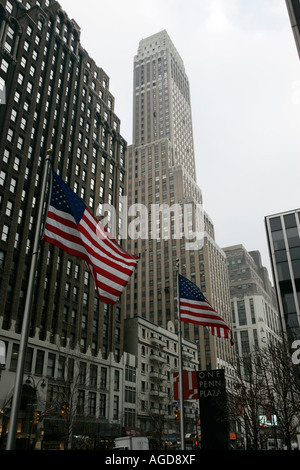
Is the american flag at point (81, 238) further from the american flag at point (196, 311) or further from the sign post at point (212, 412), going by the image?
the american flag at point (196, 311)

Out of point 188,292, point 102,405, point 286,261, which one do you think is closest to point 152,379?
point 102,405

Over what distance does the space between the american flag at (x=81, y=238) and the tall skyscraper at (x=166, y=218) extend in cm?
9102

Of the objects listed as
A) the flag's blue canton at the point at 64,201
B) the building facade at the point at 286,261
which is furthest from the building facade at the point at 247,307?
the flag's blue canton at the point at 64,201

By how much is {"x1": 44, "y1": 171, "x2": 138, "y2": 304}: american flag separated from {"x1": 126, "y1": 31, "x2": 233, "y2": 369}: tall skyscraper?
299ft

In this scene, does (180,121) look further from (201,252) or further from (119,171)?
(119,171)

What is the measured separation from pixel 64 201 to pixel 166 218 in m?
123

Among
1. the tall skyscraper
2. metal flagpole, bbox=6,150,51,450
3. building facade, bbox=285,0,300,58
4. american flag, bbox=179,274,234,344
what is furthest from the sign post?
the tall skyscraper

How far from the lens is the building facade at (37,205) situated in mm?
50906

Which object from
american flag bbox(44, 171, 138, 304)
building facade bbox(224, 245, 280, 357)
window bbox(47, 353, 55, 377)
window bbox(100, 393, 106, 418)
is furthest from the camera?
building facade bbox(224, 245, 280, 357)

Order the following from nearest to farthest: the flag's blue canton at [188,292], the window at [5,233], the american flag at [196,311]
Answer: the american flag at [196,311] < the flag's blue canton at [188,292] < the window at [5,233]

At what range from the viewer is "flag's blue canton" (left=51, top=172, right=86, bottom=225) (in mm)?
13414

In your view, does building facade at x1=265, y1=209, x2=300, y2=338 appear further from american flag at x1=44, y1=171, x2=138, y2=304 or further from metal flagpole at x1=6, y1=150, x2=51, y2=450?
metal flagpole at x1=6, y1=150, x2=51, y2=450

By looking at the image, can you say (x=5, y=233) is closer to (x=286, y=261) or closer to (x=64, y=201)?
(x=286, y=261)

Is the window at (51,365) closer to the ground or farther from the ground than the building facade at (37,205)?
closer to the ground
